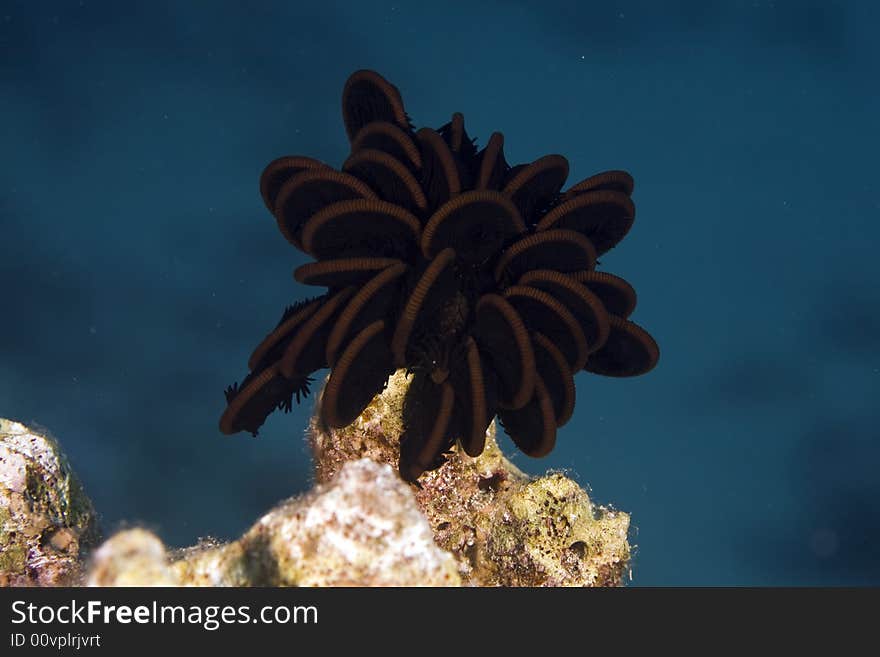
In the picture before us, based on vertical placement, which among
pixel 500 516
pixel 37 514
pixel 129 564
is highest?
pixel 37 514

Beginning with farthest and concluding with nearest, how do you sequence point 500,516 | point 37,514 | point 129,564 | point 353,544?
point 37,514 → point 500,516 → point 353,544 → point 129,564

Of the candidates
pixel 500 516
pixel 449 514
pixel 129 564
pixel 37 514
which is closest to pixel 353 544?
pixel 129 564

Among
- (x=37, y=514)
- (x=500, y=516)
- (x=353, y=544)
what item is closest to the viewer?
(x=353, y=544)

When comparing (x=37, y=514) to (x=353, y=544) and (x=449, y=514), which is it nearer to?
(x=449, y=514)

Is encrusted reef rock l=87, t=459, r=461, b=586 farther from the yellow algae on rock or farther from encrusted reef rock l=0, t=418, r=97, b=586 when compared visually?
encrusted reef rock l=0, t=418, r=97, b=586

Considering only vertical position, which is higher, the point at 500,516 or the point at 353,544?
the point at 500,516

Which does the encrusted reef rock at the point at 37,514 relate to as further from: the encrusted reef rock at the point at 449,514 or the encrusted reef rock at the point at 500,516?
the encrusted reef rock at the point at 500,516

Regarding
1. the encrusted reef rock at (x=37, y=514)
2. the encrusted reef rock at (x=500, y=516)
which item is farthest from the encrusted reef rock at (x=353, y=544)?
the encrusted reef rock at (x=37, y=514)

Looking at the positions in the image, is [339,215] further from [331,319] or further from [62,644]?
[62,644]

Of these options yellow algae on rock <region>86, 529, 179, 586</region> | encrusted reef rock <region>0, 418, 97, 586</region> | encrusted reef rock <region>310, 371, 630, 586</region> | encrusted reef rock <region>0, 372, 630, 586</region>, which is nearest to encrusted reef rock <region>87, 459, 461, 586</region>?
yellow algae on rock <region>86, 529, 179, 586</region>
